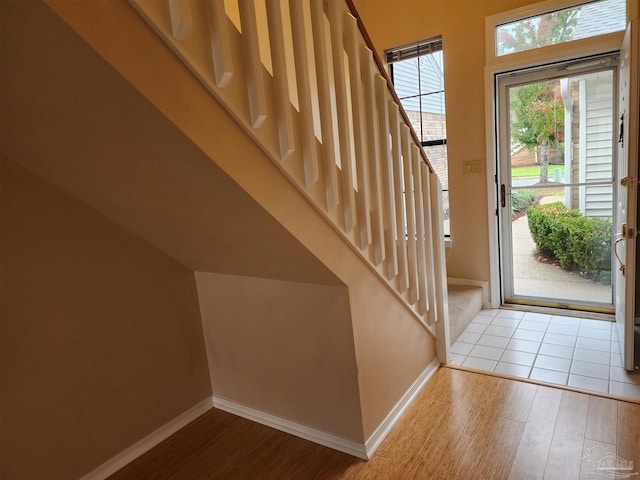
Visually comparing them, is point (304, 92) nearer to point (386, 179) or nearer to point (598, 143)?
point (386, 179)

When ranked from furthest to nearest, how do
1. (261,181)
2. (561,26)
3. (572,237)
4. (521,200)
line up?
1. (521,200)
2. (572,237)
3. (561,26)
4. (261,181)

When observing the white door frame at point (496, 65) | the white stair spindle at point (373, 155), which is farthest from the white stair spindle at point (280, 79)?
the white door frame at point (496, 65)

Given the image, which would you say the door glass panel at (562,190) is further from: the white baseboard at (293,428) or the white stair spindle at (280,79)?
the white stair spindle at (280,79)

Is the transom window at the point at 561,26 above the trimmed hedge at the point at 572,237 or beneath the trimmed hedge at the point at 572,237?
above

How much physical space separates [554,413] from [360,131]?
1.70 metres

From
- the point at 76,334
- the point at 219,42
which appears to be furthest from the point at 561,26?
the point at 76,334

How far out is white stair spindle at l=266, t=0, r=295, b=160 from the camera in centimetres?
114

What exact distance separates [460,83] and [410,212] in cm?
189

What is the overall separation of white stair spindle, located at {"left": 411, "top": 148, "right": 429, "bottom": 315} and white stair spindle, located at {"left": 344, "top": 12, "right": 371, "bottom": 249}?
49 centimetres

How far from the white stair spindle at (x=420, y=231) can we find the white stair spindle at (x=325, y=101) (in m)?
0.77

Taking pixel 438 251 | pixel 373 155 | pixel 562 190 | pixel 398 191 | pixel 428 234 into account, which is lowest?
pixel 438 251

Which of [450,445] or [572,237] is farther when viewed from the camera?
[572,237]

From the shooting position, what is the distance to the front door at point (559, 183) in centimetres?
306

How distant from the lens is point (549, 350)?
2701 mm
